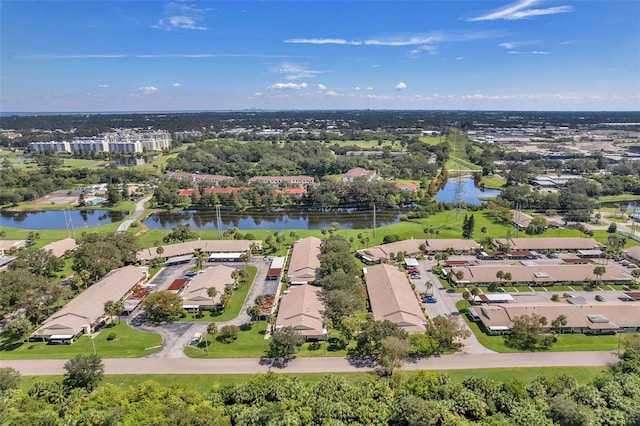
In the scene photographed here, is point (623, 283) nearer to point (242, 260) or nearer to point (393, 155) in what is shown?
point (242, 260)

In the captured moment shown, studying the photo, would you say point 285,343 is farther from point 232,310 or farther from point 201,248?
point 201,248

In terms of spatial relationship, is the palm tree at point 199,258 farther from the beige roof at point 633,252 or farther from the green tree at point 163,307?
the beige roof at point 633,252

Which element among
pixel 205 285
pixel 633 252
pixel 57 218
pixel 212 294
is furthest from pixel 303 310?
pixel 57 218

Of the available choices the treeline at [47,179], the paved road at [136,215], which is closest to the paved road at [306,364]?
the paved road at [136,215]

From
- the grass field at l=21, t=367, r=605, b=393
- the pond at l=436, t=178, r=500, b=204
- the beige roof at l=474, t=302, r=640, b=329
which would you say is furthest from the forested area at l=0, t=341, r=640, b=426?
the pond at l=436, t=178, r=500, b=204

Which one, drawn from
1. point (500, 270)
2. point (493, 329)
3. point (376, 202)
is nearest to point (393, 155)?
point (376, 202)

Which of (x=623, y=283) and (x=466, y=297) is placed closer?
(x=466, y=297)
